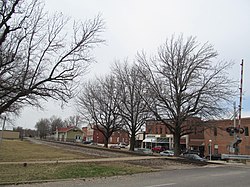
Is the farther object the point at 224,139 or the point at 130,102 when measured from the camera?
the point at 224,139

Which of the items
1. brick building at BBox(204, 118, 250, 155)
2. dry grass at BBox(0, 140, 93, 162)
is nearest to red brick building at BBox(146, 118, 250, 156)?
brick building at BBox(204, 118, 250, 155)

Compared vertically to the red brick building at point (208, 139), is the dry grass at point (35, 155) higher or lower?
lower

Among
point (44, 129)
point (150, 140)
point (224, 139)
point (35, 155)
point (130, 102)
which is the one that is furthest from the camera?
point (44, 129)

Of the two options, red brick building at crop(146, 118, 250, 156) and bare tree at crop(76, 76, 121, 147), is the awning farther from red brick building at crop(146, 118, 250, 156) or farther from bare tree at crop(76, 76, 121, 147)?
bare tree at crop(76, 76, 121, 147)

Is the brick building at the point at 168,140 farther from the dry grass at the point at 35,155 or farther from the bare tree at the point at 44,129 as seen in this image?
the bare tree at the point at 44,129

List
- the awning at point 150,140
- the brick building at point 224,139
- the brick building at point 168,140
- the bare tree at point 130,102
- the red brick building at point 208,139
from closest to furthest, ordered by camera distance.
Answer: the bare tree at point 130,102 < the red brick building at point 208,139 < the brick building at point 224,139 < the brick building at point 168,140 < the awning at point 150,140

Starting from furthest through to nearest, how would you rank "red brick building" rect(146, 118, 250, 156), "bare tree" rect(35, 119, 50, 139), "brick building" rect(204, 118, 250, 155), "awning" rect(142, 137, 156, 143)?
1. "bare tree" rect(35, 119, 50, 139)
2. "awning" rect(142, 137, 156, 143)
3. "brick building" rect(204, 118, 250, 155)
4. "red brick building" rect(146, 118, 250, 156)

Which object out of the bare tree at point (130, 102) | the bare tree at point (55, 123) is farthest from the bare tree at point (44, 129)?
the bare tree at point (130, 102)

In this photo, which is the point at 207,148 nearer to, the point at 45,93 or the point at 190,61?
the point at 190,61

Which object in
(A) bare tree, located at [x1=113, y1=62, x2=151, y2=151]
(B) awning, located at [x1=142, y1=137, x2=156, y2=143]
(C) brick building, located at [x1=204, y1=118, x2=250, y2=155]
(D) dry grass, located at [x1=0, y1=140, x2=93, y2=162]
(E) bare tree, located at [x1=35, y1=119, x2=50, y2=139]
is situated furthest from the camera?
(E) bare tree, located at [x1=35, y1=119, x2=50, y2=139]

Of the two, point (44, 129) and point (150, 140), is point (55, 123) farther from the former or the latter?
point (150, 140)

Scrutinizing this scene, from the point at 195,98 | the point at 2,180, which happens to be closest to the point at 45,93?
the point at 2,180

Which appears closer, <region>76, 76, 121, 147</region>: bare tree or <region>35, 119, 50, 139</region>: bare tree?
<region>76, 76, 121, 147</region>: bare tree

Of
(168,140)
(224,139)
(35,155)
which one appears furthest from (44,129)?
(35,155)
